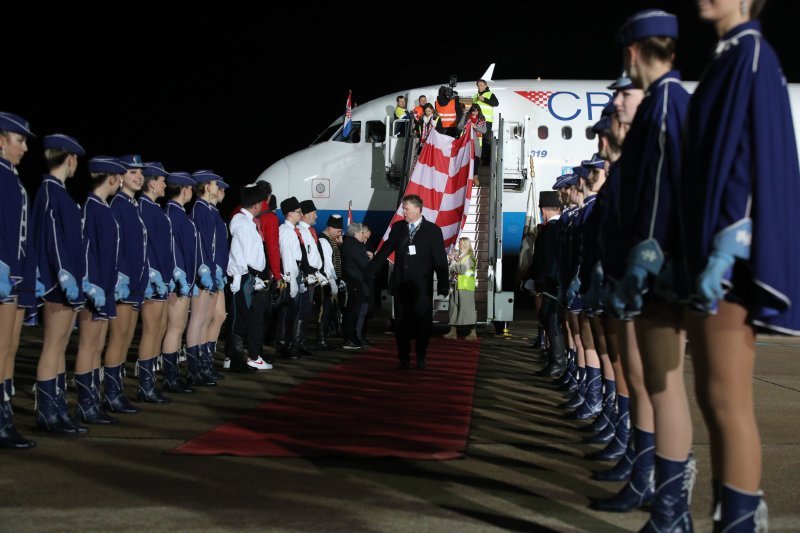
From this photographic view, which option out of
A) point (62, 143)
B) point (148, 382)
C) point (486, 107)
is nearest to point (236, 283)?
point (148, 382)

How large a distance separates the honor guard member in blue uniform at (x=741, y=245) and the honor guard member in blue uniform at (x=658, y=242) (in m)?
0.49

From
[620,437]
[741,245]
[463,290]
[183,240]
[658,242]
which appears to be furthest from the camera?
[463,290]

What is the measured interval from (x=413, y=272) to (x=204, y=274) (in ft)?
9.65

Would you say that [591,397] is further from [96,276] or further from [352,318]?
[352,318]

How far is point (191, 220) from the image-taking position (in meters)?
9.20

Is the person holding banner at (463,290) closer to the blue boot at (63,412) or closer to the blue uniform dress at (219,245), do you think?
the blue uniform dress at (219,245)

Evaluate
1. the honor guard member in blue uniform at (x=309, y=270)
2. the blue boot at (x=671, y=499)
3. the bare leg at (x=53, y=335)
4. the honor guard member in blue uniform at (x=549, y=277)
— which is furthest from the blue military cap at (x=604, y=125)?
the honor guard member in blue uniform at (x=309, y=270)

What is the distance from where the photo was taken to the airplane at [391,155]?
2003 cm

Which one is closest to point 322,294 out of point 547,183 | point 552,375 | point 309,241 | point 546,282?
point 309,241

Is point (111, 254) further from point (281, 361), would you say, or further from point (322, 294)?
point (322, 294)

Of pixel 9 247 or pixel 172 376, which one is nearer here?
pixel 9 247

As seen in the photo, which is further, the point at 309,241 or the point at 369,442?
the point at 309,241

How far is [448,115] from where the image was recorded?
1841 cm

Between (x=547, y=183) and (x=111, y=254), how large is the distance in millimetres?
14065
